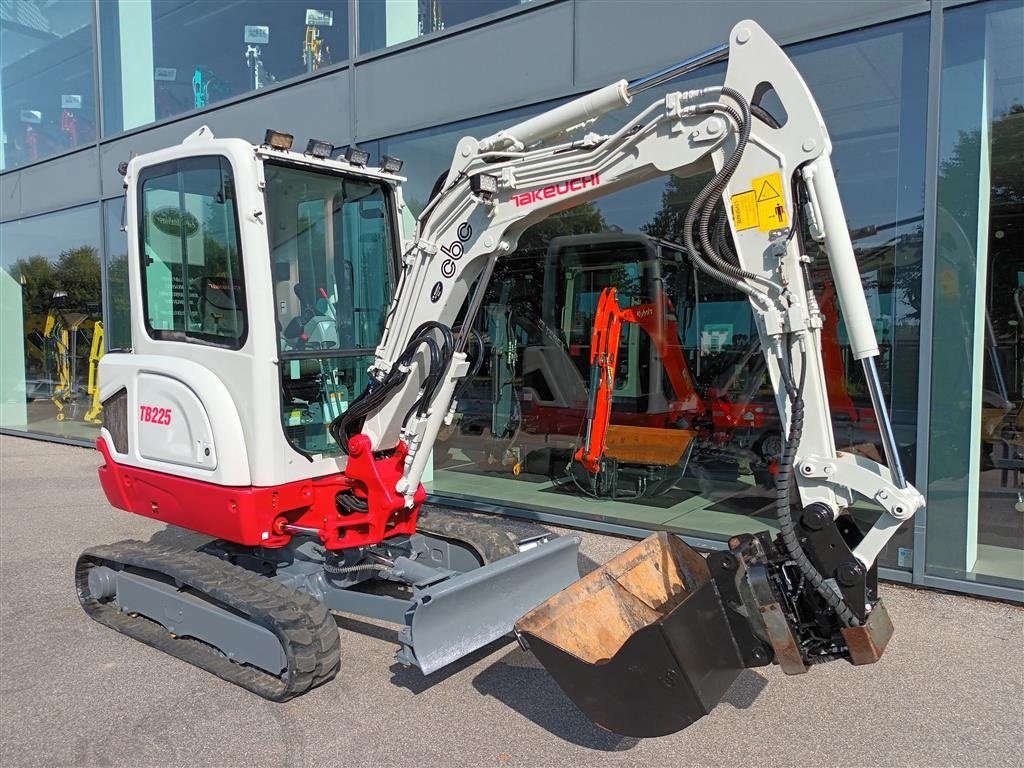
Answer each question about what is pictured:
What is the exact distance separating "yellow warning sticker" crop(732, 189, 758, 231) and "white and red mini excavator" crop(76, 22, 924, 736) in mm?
11

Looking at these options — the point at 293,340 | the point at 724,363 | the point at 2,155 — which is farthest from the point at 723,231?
the point at 2,155

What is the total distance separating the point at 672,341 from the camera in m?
7.31

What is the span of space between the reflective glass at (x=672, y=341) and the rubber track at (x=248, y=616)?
10.1 ft

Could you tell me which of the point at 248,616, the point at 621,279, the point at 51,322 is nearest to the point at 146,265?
the point at 248,616

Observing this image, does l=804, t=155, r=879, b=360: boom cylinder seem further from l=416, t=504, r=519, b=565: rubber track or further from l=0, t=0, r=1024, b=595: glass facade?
l=416, t=504, r=519, b=565: rubber track

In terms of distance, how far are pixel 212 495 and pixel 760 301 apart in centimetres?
281

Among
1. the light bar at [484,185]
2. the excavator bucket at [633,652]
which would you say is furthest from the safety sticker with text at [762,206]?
the excavator bucket at [633,652]

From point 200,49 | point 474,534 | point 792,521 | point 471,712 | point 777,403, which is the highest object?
point 200,49

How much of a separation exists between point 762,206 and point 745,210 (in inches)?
2.7

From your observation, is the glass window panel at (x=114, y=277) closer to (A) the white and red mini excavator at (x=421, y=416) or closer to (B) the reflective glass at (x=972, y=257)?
(A) the white and red mini excavator at (x=421, y=416)

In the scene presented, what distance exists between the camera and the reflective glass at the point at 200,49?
8.27 m

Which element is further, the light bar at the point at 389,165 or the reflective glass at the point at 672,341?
the reflective glass at the point at 672,341

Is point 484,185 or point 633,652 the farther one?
point 484,185

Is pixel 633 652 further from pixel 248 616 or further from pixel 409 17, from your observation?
pixel 409 17
